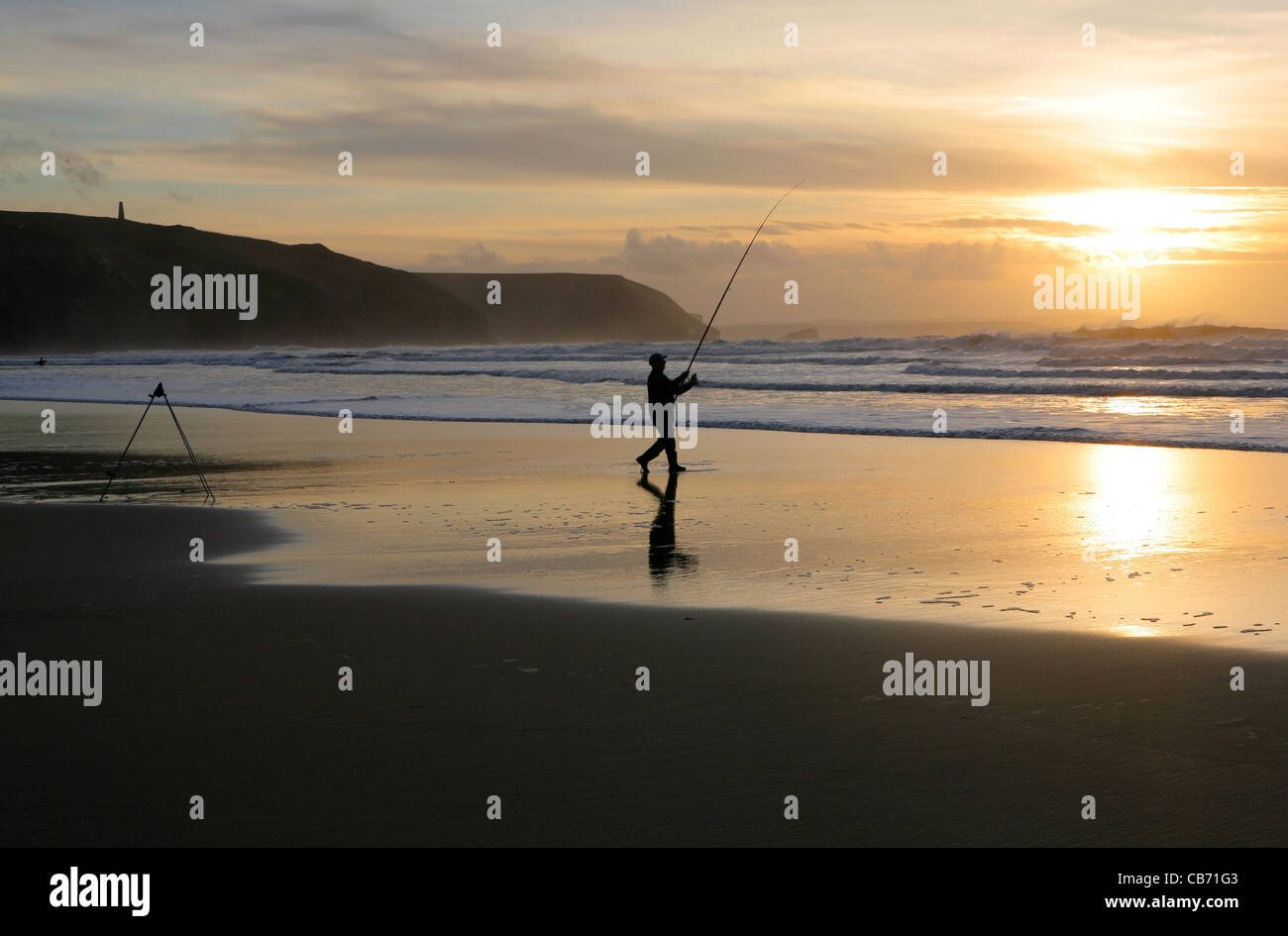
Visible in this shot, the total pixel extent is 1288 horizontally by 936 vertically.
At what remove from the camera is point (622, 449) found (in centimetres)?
1658

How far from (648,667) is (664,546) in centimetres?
345

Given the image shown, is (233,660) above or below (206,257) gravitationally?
below

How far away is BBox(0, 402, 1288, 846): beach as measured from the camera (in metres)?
3.85

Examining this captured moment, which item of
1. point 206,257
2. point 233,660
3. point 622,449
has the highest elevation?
point 206,257

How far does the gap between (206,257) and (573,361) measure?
118m

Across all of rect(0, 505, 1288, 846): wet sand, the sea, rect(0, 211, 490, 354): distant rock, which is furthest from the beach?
rect(0, 211, 490, 354): distant rock

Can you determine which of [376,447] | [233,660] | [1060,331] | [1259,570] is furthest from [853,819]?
[1060,331]

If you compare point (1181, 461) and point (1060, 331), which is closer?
point (1181, 461)

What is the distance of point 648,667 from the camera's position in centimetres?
556

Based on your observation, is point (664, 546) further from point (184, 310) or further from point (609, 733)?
point (184, 310)

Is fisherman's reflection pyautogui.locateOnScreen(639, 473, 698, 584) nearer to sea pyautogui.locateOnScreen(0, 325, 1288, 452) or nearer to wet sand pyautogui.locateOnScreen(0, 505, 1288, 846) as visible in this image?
wet sand pyautogui.locateOnScreen(0, 505, 1288, 846)

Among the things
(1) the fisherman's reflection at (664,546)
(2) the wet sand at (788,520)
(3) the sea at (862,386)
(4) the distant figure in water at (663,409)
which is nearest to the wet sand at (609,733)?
(2) the wet sand at (788,520)

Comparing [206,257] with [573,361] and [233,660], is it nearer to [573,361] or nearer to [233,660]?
[573,361]

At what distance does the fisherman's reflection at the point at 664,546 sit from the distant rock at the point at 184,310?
133124 mm
